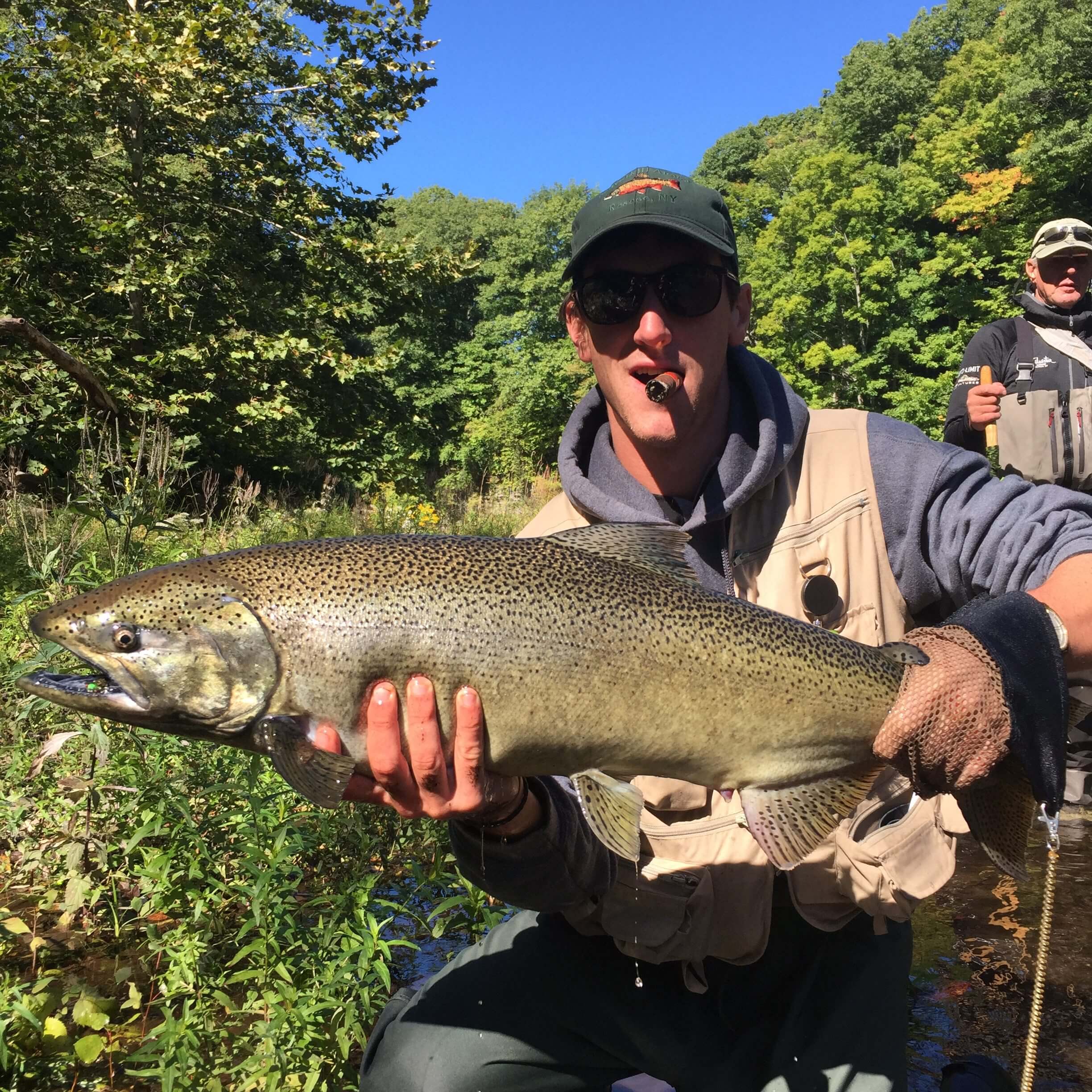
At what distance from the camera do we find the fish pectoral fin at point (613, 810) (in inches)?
94.6

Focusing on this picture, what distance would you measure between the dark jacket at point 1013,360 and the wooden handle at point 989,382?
0.04 m

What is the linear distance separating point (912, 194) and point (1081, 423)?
3764 centimetres

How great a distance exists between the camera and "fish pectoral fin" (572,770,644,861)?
2402mm

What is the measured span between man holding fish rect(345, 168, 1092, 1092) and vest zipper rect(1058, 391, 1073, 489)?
12.2 feet

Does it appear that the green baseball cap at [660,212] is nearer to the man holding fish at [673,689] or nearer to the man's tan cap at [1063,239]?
the man holding fish at [673,689]

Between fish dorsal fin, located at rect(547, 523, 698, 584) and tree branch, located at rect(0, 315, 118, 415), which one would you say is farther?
tree branch, located at rect(0, 315, 118, 415)

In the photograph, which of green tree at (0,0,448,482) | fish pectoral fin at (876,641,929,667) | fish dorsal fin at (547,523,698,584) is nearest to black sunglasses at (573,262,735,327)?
fish dorsal fin at (547,523,698,584)

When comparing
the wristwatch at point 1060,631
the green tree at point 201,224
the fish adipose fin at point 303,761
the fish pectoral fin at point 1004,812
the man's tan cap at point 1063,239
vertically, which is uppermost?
the green tree at point 201,224

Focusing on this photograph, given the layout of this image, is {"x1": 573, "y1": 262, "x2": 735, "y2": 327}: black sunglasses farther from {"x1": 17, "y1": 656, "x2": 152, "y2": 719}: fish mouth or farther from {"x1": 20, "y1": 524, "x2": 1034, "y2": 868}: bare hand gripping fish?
{"x1": 17, "y1": 656, "x2": 152, "y2": 719}: fish mouth

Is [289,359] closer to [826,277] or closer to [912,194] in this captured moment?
[826,277]

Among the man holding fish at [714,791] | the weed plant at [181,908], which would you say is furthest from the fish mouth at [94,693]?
the man holding fish at [714,791]

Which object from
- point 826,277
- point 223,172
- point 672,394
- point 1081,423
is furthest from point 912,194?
point 672,394

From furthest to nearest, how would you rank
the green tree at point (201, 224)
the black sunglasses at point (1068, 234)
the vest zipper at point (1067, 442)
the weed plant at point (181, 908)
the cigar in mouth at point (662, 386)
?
the green tree at point (201, 224)
the black sunglasses at point (1068, 234)
the vest zipper at point (1067, 442)
the cigar in mouth at point (662, 386)
the weed plant at point (181, 908)

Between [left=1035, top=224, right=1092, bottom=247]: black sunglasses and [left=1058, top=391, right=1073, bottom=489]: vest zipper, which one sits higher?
[left=1035, top=224, right=1092, bottom=247]: black sunglasses
